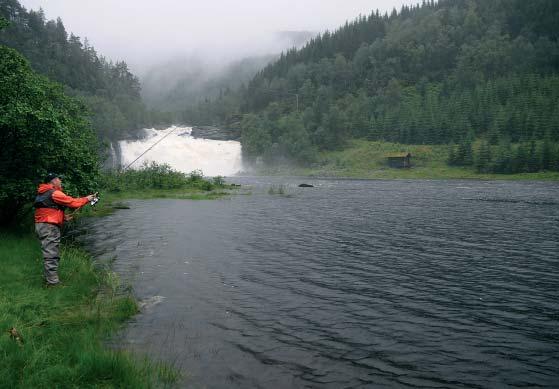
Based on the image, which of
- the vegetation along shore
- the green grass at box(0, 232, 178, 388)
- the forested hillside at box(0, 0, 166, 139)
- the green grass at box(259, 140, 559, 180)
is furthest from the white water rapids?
the green grass at box(0, 232, 178, 388)

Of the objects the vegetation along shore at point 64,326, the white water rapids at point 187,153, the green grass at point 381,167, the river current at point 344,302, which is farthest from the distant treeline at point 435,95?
the vegetation along shore at point 64,326

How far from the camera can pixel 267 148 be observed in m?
148

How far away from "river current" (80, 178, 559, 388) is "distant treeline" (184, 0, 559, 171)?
84.8 metres

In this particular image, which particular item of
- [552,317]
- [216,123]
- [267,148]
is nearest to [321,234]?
[552,317]

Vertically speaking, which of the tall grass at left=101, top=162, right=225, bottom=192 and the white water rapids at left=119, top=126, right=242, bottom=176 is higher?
the white water rapids at left=119, top=126, right=242, bottom=176

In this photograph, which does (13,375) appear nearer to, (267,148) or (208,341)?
(208,341)

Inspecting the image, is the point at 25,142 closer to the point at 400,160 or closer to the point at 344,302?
the point at 344,302

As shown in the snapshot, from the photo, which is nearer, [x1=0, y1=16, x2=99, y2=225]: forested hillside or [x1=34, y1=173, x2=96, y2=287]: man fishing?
[x1=34, y1=173, x2=96, y2=287]: man fishing

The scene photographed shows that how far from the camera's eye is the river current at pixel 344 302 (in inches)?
342

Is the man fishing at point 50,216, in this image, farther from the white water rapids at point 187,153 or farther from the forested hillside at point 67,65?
the white water rapids at point 187,153

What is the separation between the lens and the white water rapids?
129125mm

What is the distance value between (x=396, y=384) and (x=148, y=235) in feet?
60.6

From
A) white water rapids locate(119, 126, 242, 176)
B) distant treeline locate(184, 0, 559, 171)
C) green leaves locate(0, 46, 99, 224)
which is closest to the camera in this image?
green leaves locate(0, 46, 99, 224)

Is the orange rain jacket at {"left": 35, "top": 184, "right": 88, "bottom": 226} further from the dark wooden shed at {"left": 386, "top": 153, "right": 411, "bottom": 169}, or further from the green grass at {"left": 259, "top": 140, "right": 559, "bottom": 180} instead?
the dark wooden shed at {"left": 386, "top": 153, "right": 411, "bottom": 169}
